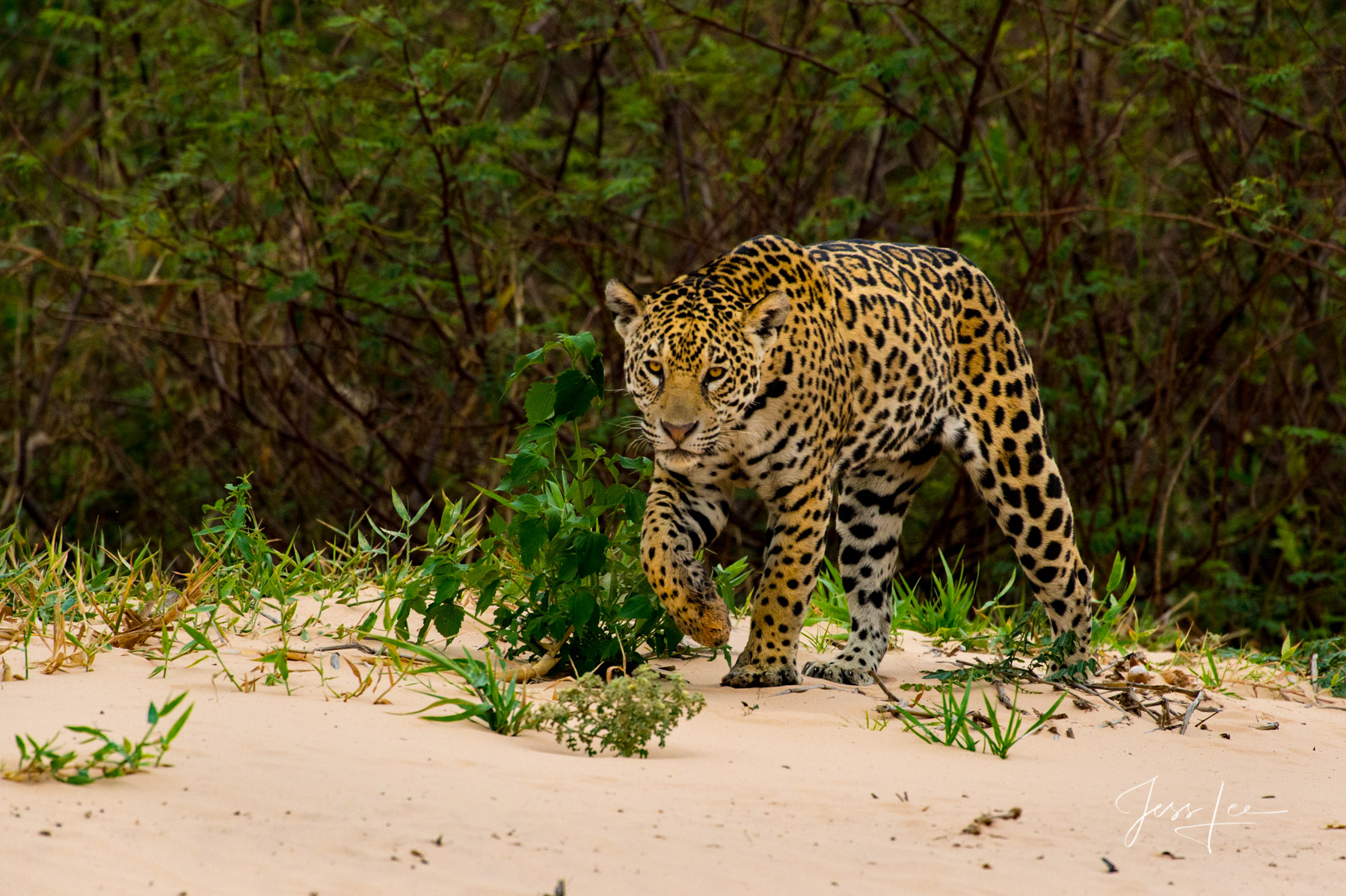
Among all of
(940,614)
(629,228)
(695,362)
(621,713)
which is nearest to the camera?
(621,713)

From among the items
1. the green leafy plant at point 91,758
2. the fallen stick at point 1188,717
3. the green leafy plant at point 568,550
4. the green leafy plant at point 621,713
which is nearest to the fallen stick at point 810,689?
the green leafy plant at point 568,550

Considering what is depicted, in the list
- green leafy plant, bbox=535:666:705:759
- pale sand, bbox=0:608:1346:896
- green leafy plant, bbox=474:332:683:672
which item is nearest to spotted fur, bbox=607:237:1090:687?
green leafy plant, bbox=474:332:683:672

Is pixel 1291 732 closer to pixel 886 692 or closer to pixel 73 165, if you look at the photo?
pixel 886 692

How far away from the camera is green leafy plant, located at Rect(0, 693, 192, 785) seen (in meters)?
3.10

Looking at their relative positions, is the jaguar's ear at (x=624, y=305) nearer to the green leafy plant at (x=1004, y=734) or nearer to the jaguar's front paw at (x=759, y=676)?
the jaguar's front paw at (x=759, y=676)

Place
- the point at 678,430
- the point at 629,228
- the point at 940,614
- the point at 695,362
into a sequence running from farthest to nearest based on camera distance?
the point at 629,228 → the point at 940,614 → the point at 695,362 → the point at 678,430

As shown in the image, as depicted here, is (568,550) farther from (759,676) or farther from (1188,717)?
(1188,717)

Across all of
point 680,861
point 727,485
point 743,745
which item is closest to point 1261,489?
point 727,485

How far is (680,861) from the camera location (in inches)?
121
